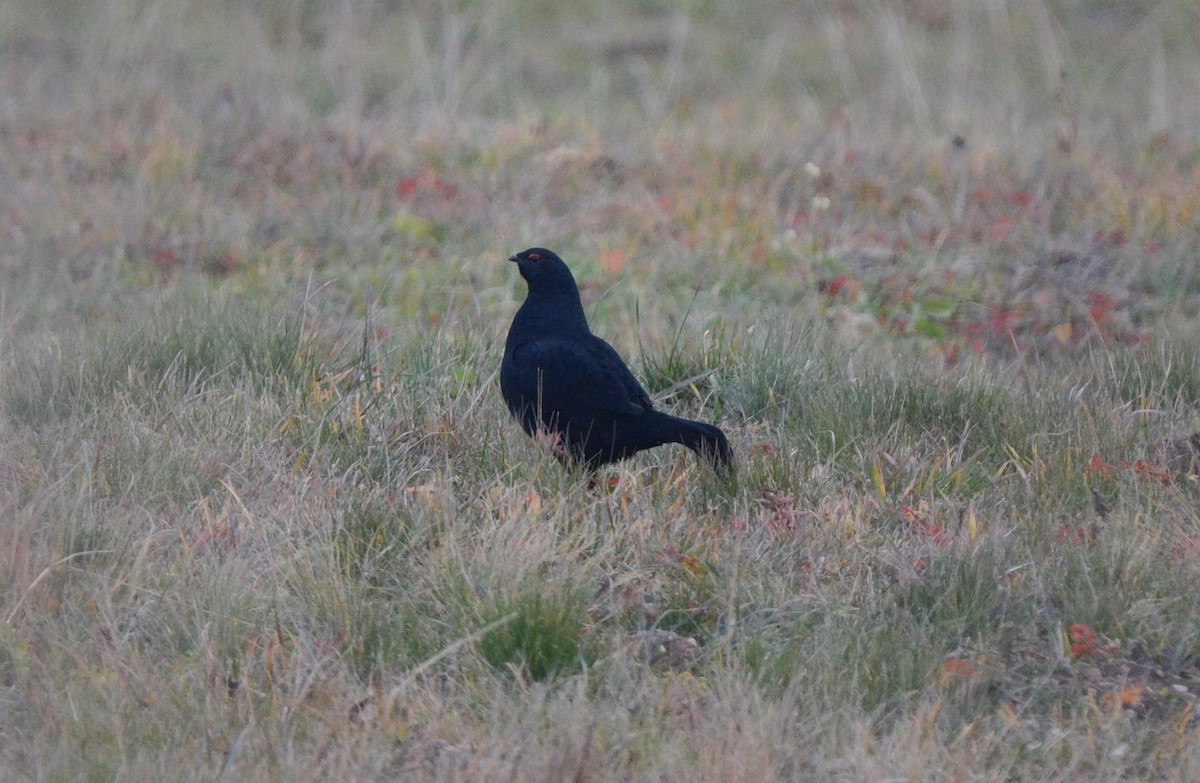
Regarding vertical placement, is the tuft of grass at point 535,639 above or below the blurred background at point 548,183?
above

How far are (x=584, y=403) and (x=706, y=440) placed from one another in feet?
1.26

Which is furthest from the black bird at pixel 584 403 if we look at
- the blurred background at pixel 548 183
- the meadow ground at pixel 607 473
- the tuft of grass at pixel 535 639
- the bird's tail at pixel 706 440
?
the blurred background at pixel 548 183

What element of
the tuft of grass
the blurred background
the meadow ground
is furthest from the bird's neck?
the blurred background

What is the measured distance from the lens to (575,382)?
3.78 meters

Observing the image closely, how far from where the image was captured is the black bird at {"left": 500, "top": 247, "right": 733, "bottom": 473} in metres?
3.62

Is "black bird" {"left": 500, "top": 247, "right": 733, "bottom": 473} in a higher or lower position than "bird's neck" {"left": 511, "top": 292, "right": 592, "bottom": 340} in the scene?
lower

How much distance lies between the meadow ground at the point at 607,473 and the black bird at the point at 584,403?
0.34ft

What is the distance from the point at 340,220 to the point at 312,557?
4389mm

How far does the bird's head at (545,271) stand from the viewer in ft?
13.4

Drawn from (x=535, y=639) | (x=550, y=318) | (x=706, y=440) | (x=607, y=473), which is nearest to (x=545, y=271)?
(x=550, y=318)

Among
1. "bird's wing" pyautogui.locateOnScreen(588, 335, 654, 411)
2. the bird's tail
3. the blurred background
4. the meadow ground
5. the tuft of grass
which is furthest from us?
the blurred background

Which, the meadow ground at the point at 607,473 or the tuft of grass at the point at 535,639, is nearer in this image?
the meadow ground at the point at 607,473

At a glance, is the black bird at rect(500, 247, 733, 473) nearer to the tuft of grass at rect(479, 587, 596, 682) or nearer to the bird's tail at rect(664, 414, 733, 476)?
the bird's tail at rect(664, 414, 733, 476)

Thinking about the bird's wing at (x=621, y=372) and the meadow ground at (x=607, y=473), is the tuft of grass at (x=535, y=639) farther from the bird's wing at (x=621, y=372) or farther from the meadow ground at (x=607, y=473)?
the bird's wing at (x=621, y=372)
